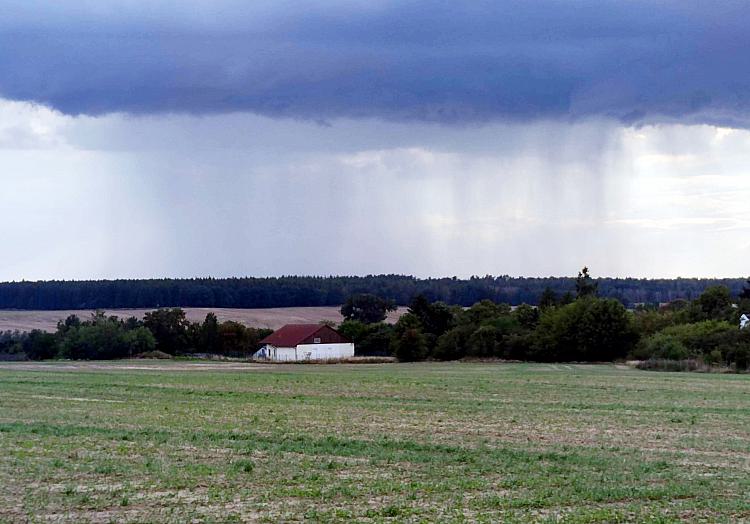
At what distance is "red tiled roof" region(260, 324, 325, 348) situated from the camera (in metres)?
122

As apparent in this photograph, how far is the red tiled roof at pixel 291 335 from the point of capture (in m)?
122

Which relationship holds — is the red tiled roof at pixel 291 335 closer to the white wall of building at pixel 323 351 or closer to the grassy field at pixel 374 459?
the white wall of building at pixel 323 351

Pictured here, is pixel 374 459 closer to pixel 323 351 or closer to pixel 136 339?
pixel 323 351

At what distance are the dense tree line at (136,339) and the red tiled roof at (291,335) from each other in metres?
7.42

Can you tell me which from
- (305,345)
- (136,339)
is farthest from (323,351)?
(136,339)

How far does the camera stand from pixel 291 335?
4892 inches

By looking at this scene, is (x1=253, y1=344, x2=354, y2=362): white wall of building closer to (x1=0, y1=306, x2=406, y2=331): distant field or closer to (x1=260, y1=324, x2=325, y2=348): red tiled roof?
(x1=260, y1=324, x2=325, y2=348): red tiled roof

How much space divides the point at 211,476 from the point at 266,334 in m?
116

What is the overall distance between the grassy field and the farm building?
75140 mm

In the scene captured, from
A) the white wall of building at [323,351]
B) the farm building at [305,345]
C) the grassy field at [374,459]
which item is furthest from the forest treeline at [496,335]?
the grassy field at [374,459]

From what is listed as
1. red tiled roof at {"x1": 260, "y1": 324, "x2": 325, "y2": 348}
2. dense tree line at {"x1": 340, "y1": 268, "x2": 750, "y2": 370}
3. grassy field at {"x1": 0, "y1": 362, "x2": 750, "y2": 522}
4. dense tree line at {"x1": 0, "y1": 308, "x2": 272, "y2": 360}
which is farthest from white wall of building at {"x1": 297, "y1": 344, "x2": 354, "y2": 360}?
grassy field at {"x1": 0, "y1": 362, "x2": 750, "y2": 522}

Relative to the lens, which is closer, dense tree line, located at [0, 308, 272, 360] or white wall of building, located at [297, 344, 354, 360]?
white wall of building, located at [297, 344, 354, 360]

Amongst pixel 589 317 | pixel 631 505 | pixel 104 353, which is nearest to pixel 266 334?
pixel 104 353

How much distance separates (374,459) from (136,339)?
105571 millimetres
